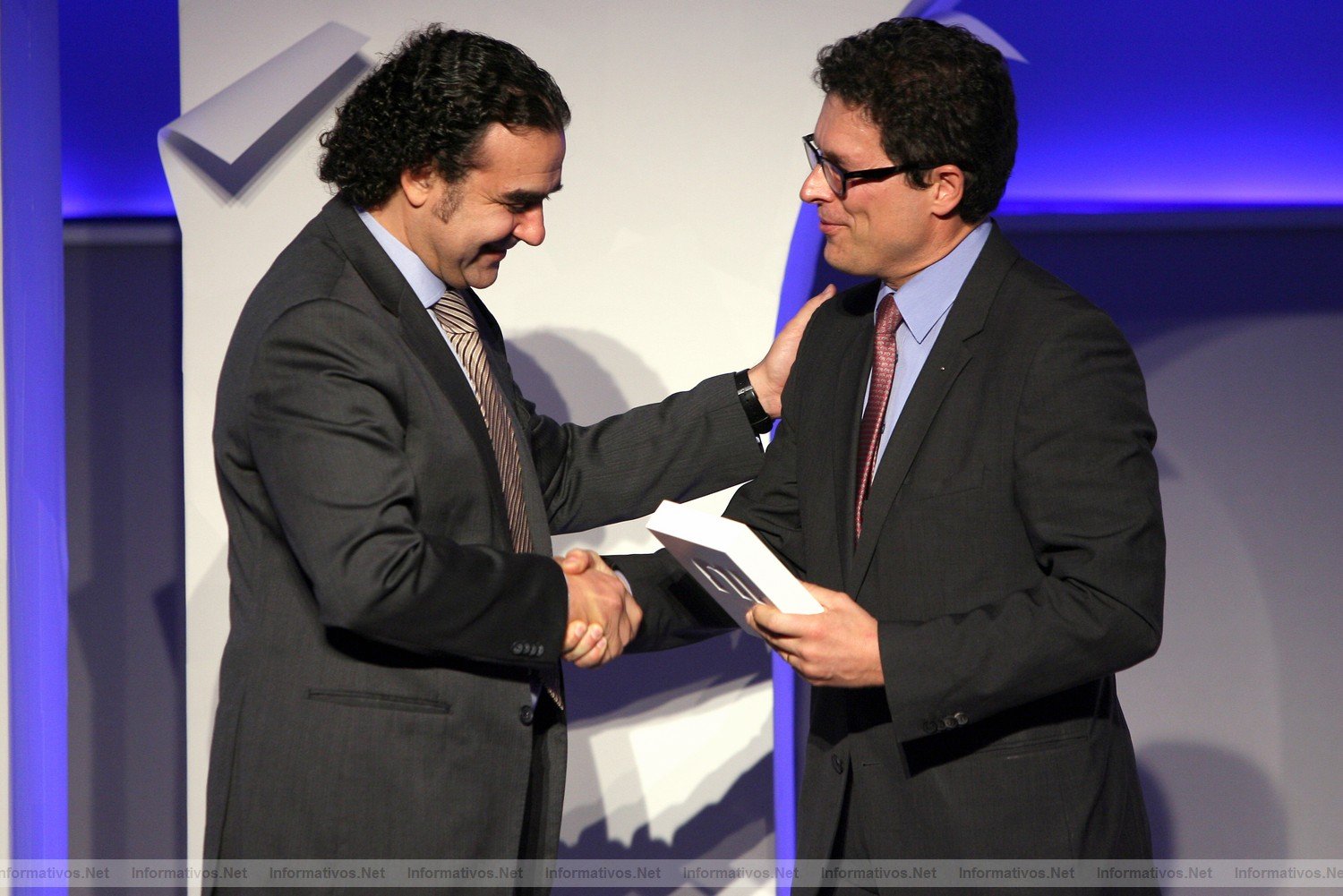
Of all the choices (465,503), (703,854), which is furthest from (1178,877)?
(465,503)

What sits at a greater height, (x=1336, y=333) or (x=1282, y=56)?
(x=1282, y=56)

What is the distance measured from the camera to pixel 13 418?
8.45ft

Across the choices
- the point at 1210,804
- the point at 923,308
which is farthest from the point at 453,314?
the point at 1210,804

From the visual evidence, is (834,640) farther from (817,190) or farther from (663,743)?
(663,743)

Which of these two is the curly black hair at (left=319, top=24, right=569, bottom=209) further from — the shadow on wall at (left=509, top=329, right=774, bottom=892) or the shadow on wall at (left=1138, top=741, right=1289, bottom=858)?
the shadow on wall at (left=1138, top=741, right=1289, bottom=858)

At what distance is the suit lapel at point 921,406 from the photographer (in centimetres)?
167

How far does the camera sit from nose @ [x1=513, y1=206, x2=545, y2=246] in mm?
1952

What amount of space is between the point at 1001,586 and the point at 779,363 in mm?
768

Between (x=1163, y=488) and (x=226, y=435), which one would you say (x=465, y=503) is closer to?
(x=226, y=435)

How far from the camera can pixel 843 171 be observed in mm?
1865

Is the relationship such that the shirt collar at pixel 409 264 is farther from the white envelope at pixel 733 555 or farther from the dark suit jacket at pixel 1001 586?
the dark suit jacket at pixel 1001 586

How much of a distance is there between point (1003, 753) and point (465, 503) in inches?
32.7

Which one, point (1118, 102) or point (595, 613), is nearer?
point (595, 613)

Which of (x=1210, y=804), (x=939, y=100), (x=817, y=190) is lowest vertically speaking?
(x=1210, y=804)
